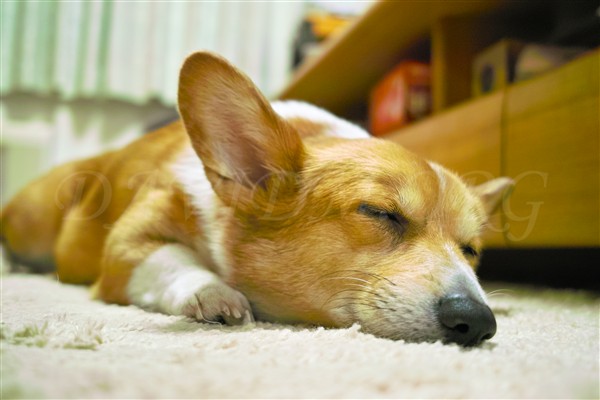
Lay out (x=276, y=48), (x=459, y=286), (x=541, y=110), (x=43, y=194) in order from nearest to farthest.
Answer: (x=459, y=286) → (x=541, y=110) → (x=43, y=194) → (x=276, y=48)

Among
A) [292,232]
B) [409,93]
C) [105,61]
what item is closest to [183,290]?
[292,232]

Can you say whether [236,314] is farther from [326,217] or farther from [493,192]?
[493,192]

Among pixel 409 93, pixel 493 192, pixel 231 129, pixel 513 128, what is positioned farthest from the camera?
pixel 409 93

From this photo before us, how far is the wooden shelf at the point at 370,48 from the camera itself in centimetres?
205

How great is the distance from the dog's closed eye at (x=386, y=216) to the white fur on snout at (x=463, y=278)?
99 mm

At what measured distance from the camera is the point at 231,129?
1100 millimetres

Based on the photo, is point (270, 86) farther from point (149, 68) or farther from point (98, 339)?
point (98, 339)

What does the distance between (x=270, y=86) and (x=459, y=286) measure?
3.16 m

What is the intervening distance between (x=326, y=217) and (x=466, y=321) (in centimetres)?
35

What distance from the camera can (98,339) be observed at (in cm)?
74

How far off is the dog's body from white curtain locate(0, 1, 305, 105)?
2.40 meters

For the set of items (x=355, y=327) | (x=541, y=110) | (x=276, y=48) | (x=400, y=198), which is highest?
(x=276, y=48)

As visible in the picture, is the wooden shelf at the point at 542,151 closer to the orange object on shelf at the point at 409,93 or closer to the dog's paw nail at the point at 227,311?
the orange object on shelf at the point at 409,93

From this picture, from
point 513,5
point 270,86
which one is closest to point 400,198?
point 513,5
